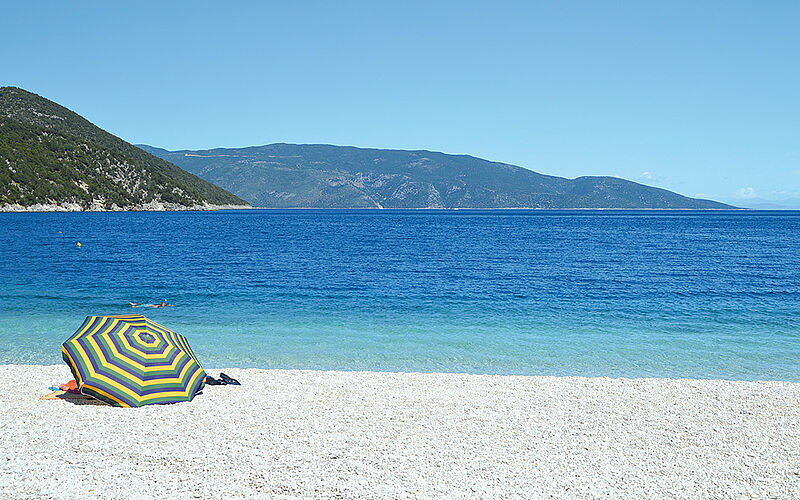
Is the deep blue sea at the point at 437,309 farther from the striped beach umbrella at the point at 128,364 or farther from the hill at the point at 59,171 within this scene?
the hill at the point at 59,171

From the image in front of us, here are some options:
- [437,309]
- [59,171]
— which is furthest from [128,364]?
[59,171]

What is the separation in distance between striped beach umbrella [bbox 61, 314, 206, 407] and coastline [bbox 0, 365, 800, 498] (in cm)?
34

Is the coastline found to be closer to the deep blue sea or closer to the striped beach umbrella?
the striped beach umbrella

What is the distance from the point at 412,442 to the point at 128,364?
580 cm

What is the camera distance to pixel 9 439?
9.15 m

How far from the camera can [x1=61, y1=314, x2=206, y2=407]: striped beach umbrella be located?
437 inches

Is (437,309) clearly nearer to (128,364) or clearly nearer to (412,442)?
(128,364)

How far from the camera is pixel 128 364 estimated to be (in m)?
11.3

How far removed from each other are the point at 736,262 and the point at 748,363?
115ft

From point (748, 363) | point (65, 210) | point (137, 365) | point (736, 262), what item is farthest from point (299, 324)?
point (65, 210)

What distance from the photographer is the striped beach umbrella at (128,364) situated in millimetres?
11109

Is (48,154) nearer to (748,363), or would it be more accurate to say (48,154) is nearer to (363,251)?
(363,251)

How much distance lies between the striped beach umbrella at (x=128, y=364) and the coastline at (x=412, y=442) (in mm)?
345

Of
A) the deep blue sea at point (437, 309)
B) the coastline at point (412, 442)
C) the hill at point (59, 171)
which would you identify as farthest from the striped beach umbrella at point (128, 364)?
the hill at point (59, 171)
